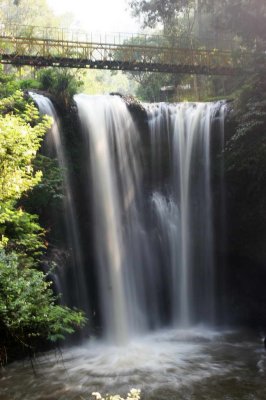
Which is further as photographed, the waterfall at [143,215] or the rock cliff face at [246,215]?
the rock cliff face at [246,215]

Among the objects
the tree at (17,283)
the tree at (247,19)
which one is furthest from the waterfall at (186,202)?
the tree at (17,283)

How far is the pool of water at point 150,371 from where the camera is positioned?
8.10 meters

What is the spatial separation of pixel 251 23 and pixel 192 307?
12039 mm

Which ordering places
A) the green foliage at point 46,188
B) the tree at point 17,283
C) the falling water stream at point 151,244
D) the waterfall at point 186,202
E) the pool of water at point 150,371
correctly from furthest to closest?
the waterfall at point 186,202 → the green foliage at point 46,188 → the falling water stream at point 151,244 → the pool of water at point 150,371 → the tree at point 17,283

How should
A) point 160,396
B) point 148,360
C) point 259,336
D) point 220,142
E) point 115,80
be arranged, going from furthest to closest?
point 115,80 < point 220,142 < point 259,336 < point 148,360 < point 160,396

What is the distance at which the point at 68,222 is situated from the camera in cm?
1220

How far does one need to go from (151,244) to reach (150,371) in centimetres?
520

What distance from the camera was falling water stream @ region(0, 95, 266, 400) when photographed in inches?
407

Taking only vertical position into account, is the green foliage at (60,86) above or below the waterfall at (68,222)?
above

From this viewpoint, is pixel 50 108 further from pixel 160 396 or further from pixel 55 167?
pixel 160 396

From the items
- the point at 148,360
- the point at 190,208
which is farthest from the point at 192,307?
the point at 148,360

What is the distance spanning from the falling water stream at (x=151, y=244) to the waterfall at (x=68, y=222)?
4 centimetres

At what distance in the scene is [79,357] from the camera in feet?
33.3

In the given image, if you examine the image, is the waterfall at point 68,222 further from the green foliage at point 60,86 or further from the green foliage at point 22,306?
the green foliage at point 22,306
